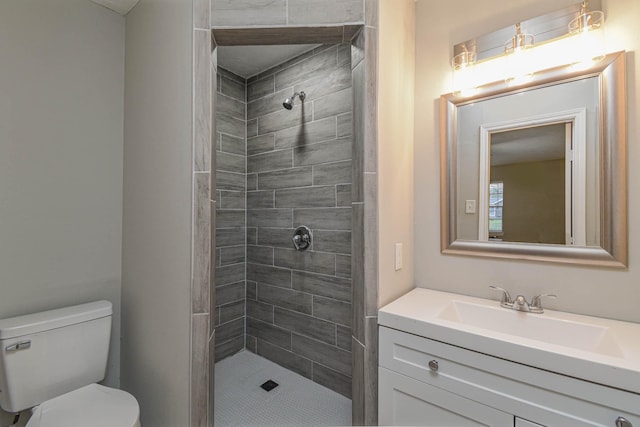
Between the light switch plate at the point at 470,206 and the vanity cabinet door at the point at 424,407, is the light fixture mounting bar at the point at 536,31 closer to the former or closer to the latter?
the light switch plate at the point at 470,206

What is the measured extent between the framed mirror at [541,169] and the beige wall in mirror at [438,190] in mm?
41

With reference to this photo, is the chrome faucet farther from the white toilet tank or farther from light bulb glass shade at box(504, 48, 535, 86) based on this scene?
the white toilet tank

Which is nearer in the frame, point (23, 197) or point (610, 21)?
point (610, 21)

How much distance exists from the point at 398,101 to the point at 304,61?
1.07 m

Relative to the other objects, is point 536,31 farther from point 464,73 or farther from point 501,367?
point 501,367

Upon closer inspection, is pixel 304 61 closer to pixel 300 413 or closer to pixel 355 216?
pixel 355 216

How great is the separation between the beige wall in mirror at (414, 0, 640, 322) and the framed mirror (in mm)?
41

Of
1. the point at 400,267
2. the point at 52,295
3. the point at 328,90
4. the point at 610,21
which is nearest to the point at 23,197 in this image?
the point at 52,295

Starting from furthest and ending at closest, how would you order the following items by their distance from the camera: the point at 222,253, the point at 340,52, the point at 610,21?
the point at 222,253
the point at 340,52
the point at 610,21

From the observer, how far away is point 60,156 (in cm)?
159

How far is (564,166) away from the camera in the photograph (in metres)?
1.28

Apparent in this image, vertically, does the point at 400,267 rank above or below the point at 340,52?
below

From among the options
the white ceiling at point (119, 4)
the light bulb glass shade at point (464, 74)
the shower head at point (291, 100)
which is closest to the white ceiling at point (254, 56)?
the shower head at point (291, 100)

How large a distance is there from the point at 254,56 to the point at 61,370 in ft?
7.86
